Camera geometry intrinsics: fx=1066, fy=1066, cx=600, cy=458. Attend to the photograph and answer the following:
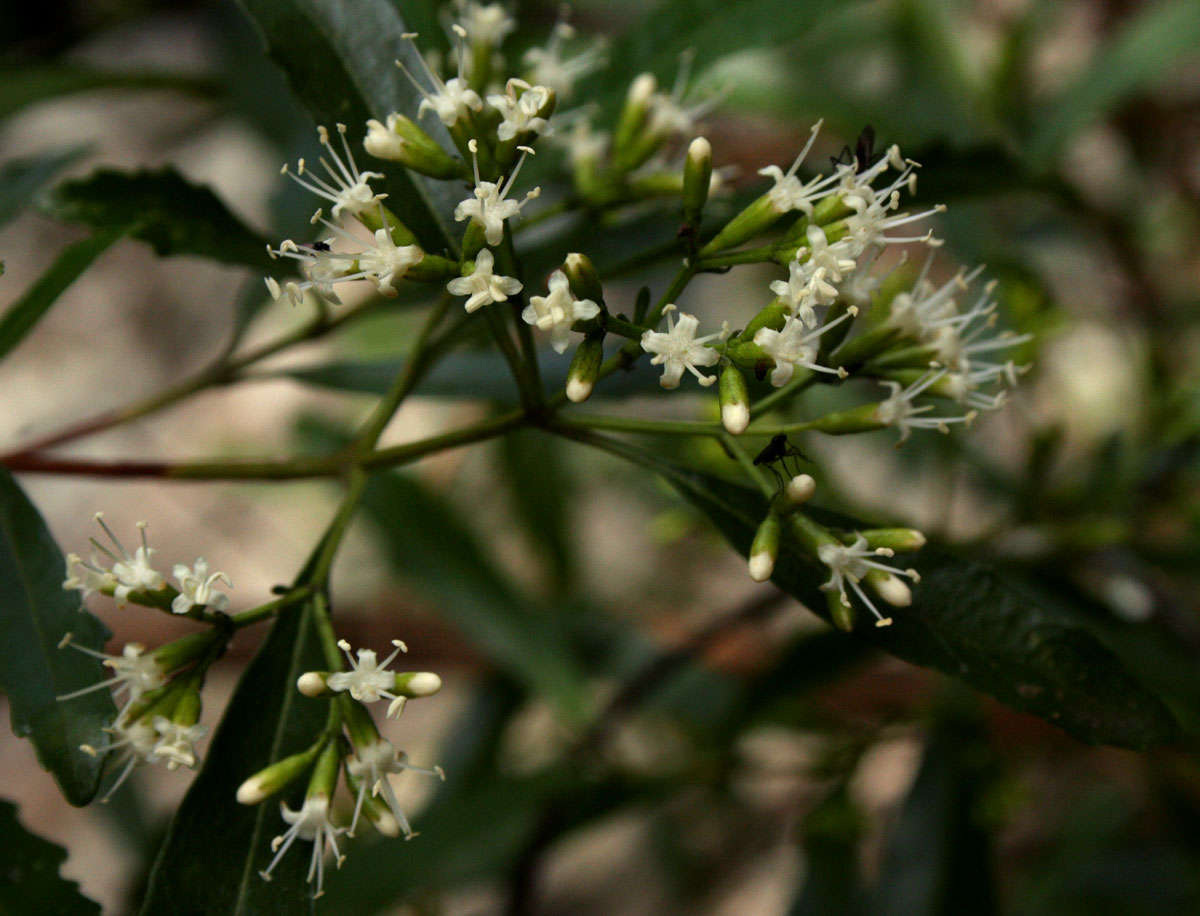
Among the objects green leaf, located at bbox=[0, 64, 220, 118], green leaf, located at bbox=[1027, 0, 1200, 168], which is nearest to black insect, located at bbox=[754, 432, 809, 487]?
green leaf, located at bbox=[1027, 0, 1200, 168]

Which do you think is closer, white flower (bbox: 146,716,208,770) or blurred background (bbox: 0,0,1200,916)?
white flower (bbox: 146,716,208,770)

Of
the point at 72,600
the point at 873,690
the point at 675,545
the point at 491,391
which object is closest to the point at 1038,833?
the point at 873,690

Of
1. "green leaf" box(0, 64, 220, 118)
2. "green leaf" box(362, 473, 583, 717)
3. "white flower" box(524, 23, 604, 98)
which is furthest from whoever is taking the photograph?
"green leaf" box(362, 473, 583, 717)

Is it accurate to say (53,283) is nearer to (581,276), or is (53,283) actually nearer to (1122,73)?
(581,276)

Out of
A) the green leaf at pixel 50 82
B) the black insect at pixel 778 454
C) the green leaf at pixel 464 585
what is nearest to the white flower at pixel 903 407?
the black insect at pixel 778 454

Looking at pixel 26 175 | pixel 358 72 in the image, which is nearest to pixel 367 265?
pixel 358 72

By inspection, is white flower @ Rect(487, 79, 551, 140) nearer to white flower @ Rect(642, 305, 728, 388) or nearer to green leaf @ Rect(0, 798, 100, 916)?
white flower @ Rect(642, 305, 728, 388)
